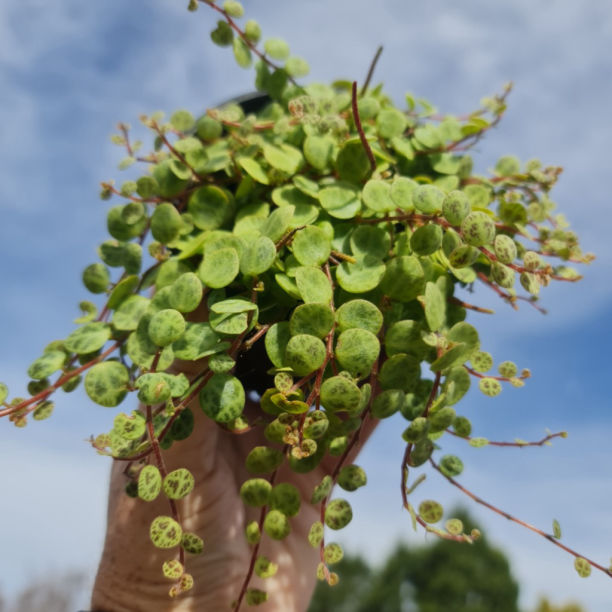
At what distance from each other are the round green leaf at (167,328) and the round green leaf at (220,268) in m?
0.07

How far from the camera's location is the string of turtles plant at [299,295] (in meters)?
0.64

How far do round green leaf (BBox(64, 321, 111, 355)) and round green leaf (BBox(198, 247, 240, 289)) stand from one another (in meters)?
0.21

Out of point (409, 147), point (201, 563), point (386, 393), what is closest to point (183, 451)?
point (201, 563)

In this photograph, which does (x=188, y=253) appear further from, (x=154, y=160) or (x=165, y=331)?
(x=154, y=160)

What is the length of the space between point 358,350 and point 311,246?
0.14m

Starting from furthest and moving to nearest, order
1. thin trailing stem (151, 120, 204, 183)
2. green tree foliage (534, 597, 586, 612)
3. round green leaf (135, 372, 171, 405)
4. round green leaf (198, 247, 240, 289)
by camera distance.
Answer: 1. green tree foliage (534, 597, 586, 612)
2. thin trailing stem (151, 120, 204, 183)
3. round green leaf (198, 247, 240, 289)
4. round green leaf (135, 372, 171, 405)

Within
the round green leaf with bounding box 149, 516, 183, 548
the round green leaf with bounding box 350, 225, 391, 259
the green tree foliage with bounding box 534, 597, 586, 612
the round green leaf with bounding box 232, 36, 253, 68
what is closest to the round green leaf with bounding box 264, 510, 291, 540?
the round green leaf with bounding box 149, 516, 183, 548

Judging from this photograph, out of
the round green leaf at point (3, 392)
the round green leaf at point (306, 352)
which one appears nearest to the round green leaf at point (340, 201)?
the round green leaf at point (306, 352)

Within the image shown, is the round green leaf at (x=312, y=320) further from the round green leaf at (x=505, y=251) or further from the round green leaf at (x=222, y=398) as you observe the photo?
the round green leaf at (x=505, y=251)

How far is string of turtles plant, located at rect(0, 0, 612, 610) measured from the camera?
64 cm

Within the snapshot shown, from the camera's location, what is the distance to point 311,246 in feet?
2.30

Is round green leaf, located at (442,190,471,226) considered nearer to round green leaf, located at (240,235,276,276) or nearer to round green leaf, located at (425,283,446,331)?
round green leaf, located at (425,283,446,331)

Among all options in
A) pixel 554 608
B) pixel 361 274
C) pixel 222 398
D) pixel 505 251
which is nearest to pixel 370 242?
pixel 361 274

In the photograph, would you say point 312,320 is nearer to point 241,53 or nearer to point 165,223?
point 165,223
